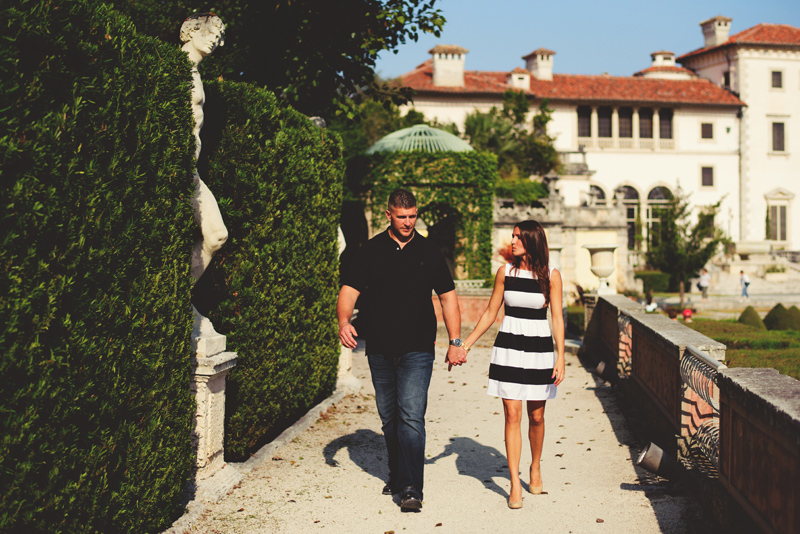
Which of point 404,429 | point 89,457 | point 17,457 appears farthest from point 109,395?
point 404,429

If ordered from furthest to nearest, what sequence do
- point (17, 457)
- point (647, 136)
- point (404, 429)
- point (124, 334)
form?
point (647, 136)
point (404, 429)
point (124, 334)
point (17, 457)

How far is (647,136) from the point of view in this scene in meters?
48.4

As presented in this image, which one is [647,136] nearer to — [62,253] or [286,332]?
[286,332]

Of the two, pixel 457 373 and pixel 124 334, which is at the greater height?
pixel 124 334

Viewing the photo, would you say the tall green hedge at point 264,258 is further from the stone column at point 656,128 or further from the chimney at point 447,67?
the stone column at point 656,128

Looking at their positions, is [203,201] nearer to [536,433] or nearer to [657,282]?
[536,433]

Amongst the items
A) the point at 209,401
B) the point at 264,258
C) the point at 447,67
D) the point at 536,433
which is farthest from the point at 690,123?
the point at 209,401

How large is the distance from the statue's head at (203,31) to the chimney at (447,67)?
135ft

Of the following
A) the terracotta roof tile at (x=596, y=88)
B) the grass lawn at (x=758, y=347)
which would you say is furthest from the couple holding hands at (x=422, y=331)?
the terracotta roof tile at (x=596, y=88)

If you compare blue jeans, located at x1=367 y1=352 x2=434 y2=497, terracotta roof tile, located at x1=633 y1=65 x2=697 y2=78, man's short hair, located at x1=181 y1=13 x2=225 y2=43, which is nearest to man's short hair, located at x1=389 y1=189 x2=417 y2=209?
blue jeans, located at x1=367 y1=352 x2=434 y2=497

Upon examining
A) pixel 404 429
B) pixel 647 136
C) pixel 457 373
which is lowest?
pixel 457 373

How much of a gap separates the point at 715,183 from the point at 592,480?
4827 centimetres

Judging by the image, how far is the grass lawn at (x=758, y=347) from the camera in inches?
265

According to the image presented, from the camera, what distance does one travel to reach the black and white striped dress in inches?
188
